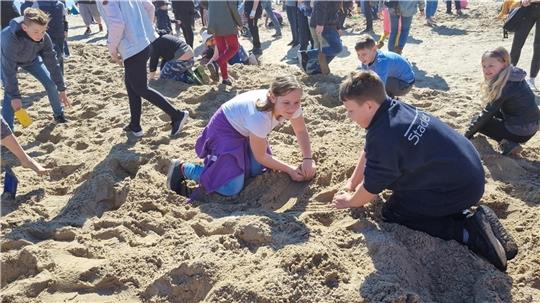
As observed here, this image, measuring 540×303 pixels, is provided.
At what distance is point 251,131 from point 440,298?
149 centimetres

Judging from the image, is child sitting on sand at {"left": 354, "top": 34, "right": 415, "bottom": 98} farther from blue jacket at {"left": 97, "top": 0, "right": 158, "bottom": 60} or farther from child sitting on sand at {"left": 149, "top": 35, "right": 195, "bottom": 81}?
child sitting on sand at {"left": 149, "top": 35, "right": 195, "bottom": 81}

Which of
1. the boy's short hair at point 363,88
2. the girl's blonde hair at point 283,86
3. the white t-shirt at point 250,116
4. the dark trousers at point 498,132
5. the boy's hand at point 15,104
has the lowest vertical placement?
the dark trousers at point 498,132

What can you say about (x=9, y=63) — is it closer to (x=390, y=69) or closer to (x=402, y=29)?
(x=390, y=69)

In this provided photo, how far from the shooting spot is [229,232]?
294 cm

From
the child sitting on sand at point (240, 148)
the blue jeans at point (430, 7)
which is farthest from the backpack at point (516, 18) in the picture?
the blue jeans at point (430, 7)

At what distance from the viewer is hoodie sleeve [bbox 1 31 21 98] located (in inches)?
189

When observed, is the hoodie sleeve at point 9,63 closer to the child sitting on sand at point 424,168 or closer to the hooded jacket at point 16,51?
the hooded jacket at point 16,51

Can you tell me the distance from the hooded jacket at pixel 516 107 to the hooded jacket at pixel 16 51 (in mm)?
4187

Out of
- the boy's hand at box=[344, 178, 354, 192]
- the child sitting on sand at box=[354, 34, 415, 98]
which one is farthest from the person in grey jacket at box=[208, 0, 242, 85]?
the boy's hand at box=[344, 178, 354, 192]

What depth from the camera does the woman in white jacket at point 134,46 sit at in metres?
4.41

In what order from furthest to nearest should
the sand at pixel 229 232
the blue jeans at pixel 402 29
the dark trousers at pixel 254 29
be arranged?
the dark trousers at pixel 254 29 < the blue jeans at pixel 402 29 < the sand at pixel 229 232

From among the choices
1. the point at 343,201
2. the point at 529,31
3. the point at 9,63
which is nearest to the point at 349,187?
the point at 343,201

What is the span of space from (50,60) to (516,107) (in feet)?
14.5

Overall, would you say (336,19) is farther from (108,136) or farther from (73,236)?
(73,236)
